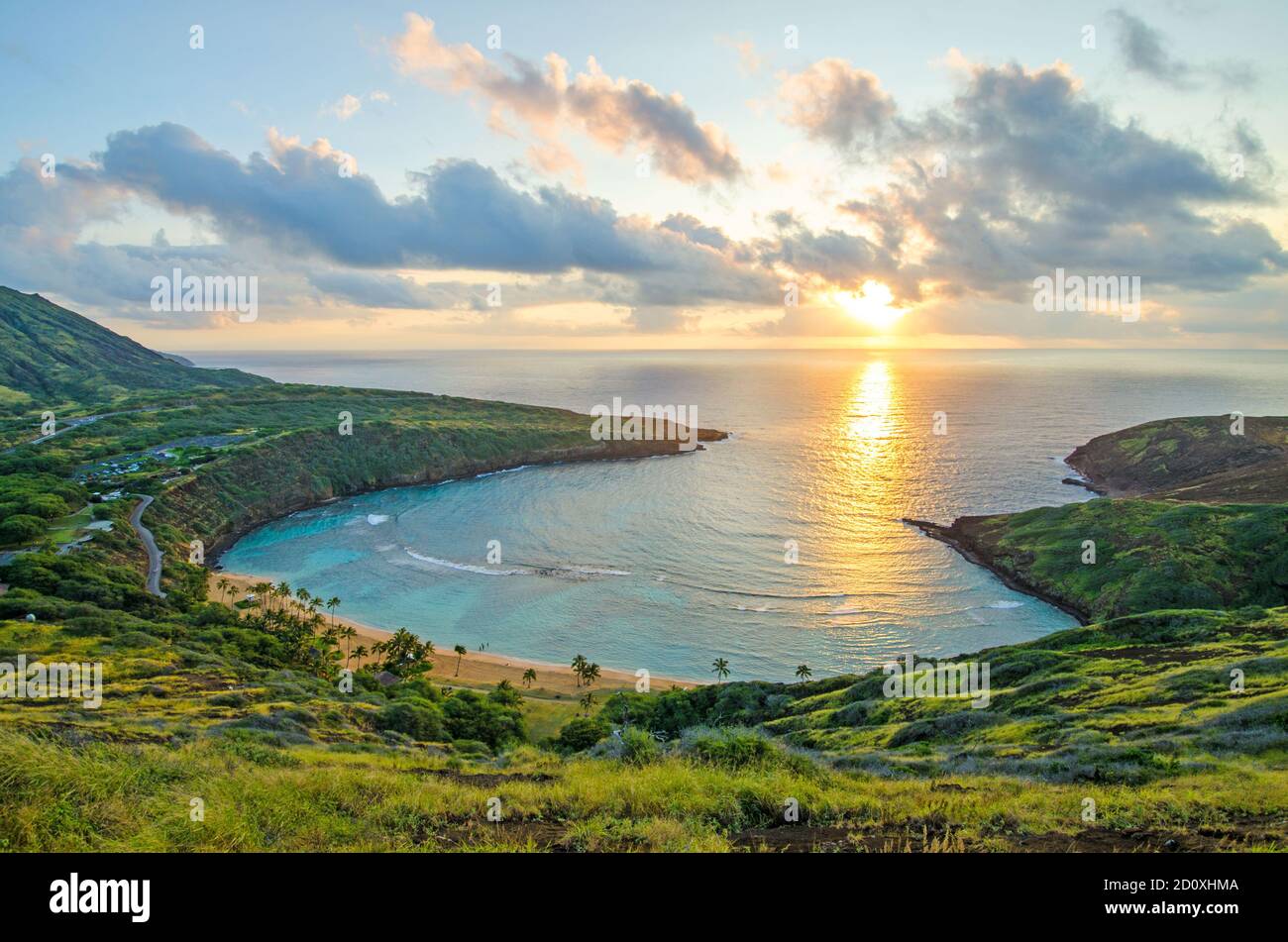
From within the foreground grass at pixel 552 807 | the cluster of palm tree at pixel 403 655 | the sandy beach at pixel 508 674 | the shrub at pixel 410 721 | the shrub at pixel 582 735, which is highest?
the foreground grass at pixel 552 807

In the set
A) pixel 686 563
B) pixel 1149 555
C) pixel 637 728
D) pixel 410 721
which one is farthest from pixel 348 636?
pixel 1149 555

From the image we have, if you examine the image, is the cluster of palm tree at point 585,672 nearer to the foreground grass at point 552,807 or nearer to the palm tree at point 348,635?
the palm tree at point 348,635

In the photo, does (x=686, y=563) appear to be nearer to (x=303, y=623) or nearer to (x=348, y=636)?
(x=348, y=636)

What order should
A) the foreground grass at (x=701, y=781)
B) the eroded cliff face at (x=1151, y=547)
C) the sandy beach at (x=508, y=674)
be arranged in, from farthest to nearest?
the eroded cliff face at (x=1151, y=547), the sandy beach at (x=508, y=674), the foreground grass at (x=701, y=781)

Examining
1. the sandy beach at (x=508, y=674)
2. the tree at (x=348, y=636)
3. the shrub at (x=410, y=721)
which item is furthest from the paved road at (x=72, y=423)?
the shrub at (x=410, y=721)

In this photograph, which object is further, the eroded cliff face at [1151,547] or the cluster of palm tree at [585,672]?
the eroded cliff face at [1151,547]
